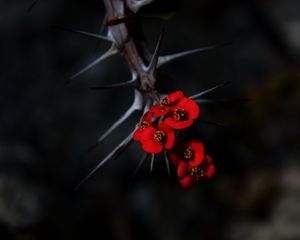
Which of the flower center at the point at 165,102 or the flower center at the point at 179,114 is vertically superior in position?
the flower center at the point at 165,102

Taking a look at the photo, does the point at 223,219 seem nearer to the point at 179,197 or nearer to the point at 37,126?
the point at 179,197

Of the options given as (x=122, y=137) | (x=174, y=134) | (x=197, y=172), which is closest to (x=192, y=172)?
(x=197, y=172)

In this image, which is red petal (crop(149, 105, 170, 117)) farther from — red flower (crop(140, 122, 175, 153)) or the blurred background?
the blurred background

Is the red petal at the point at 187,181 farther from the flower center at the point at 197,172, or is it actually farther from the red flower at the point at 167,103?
the red flower at the point at 167,103

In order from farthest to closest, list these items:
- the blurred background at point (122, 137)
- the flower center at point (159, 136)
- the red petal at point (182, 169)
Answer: the blurred background at point (122, 137), the red petal at point (182, 169), the flower center at point (159, 136)

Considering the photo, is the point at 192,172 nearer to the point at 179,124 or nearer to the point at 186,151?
the point at 186,151

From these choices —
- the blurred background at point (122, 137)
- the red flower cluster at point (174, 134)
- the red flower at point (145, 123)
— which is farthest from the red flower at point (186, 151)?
the blurred background at point (122, 137)

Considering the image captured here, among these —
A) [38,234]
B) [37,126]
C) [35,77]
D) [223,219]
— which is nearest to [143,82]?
[38,234]
